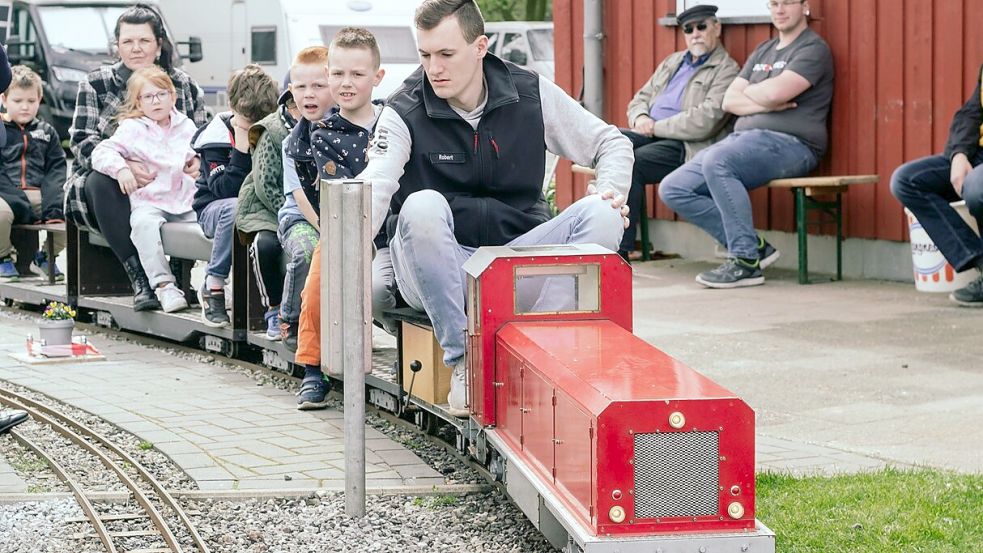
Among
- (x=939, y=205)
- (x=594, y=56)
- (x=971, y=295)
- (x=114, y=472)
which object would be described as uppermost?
(x=594, y=56)

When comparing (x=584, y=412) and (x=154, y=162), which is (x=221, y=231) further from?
(x=584, y=412)

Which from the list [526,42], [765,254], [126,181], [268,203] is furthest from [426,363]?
[526,42]

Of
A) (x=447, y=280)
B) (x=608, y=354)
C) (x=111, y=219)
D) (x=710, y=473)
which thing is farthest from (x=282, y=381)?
(x=710, y=473)

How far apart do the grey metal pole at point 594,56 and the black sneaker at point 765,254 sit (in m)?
2.84

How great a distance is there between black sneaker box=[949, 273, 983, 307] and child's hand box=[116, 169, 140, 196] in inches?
199

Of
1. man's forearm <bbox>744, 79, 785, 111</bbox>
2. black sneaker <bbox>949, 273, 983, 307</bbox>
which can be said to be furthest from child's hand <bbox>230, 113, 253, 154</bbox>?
black sneaker <bbox>949, 273, 983, 307</bbox>

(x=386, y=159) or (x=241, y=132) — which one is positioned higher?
(x=241, y=132)

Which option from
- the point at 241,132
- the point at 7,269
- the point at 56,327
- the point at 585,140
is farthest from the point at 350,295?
the point at 7,269

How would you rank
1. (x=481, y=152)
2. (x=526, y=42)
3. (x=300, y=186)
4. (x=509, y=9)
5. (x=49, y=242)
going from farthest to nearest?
(x=509, y=9) < (x=526, y=42) < (x=49, y=242) < (x=300, y=186) < (x=481, y=152)

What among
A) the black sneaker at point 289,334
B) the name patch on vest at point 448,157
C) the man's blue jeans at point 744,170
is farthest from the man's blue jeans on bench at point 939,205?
the name patch on vest at point 448,157

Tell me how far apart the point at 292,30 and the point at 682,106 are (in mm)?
13503

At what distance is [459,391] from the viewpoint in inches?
245

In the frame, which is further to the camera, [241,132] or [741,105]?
[741,105]

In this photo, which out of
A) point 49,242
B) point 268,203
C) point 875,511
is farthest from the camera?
point 49,242
